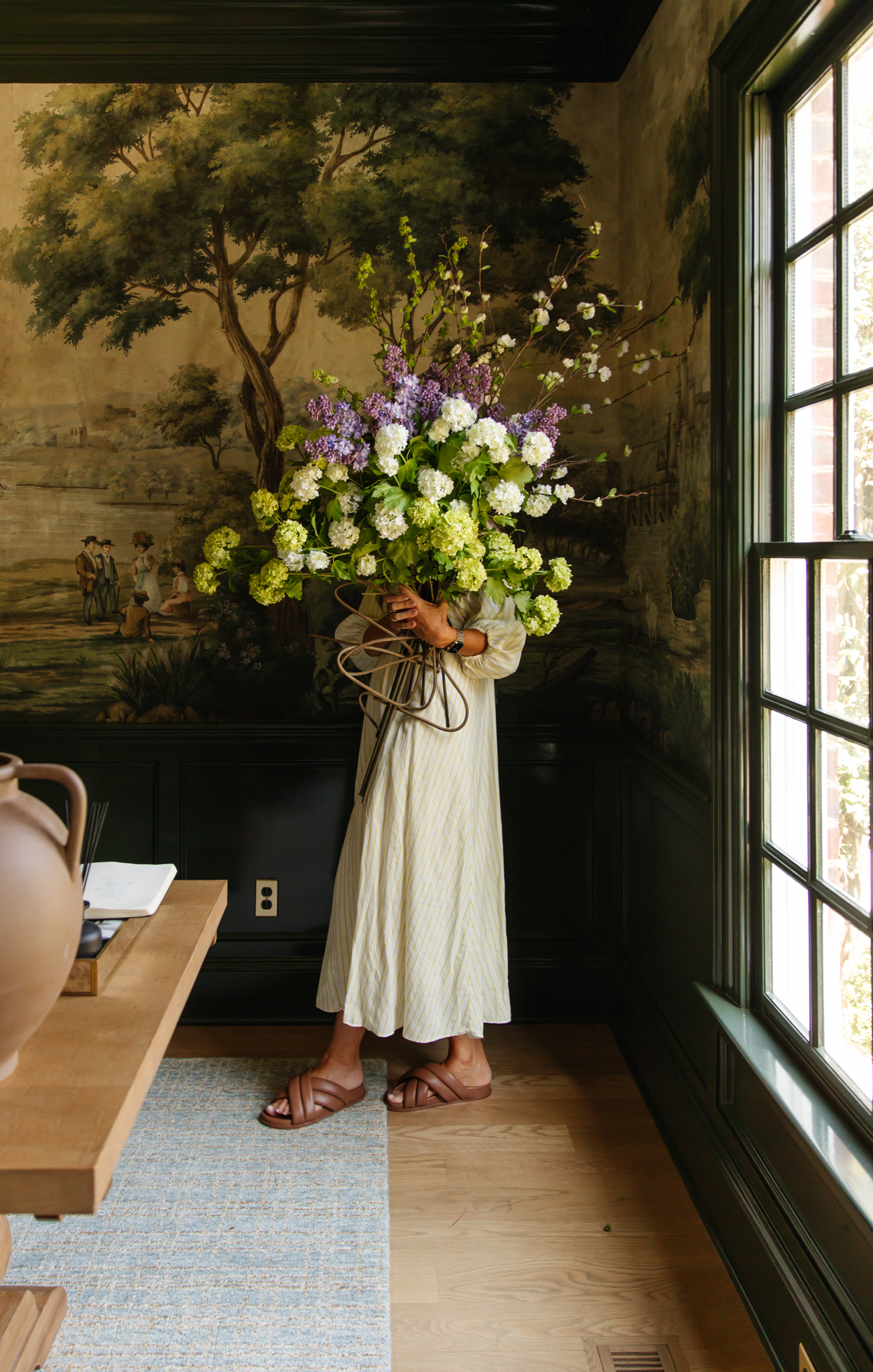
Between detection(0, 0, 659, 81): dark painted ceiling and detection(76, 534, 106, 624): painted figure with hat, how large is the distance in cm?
148

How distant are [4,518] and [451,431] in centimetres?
179

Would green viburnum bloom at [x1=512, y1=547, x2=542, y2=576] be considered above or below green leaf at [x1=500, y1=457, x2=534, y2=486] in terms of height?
below

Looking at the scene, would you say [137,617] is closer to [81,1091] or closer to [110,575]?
[110,575]

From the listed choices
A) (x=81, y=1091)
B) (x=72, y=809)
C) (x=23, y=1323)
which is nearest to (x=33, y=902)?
(x=72, y=809)

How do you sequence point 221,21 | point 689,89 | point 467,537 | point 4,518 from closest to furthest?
1. point 467,537
2. point 689,89
3. point 221,21
4. point 4,518

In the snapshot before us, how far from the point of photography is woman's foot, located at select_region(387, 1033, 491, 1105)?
2635mm

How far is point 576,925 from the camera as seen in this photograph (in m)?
3.13

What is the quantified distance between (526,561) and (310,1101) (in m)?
1.59

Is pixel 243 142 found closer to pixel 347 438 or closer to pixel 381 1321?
pixel 347 438

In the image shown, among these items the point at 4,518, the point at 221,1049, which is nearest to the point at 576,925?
the point at 221,1049

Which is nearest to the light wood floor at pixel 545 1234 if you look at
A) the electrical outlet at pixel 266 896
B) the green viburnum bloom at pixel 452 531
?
the electrical outlet at pixel 266 896

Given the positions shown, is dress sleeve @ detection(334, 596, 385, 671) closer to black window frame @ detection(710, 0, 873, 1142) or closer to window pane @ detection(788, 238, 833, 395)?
black window frame @ detection(710, 0, 873, 1142)

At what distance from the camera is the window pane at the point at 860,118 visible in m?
1.57

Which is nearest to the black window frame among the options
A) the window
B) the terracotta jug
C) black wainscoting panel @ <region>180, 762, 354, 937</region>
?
the window
